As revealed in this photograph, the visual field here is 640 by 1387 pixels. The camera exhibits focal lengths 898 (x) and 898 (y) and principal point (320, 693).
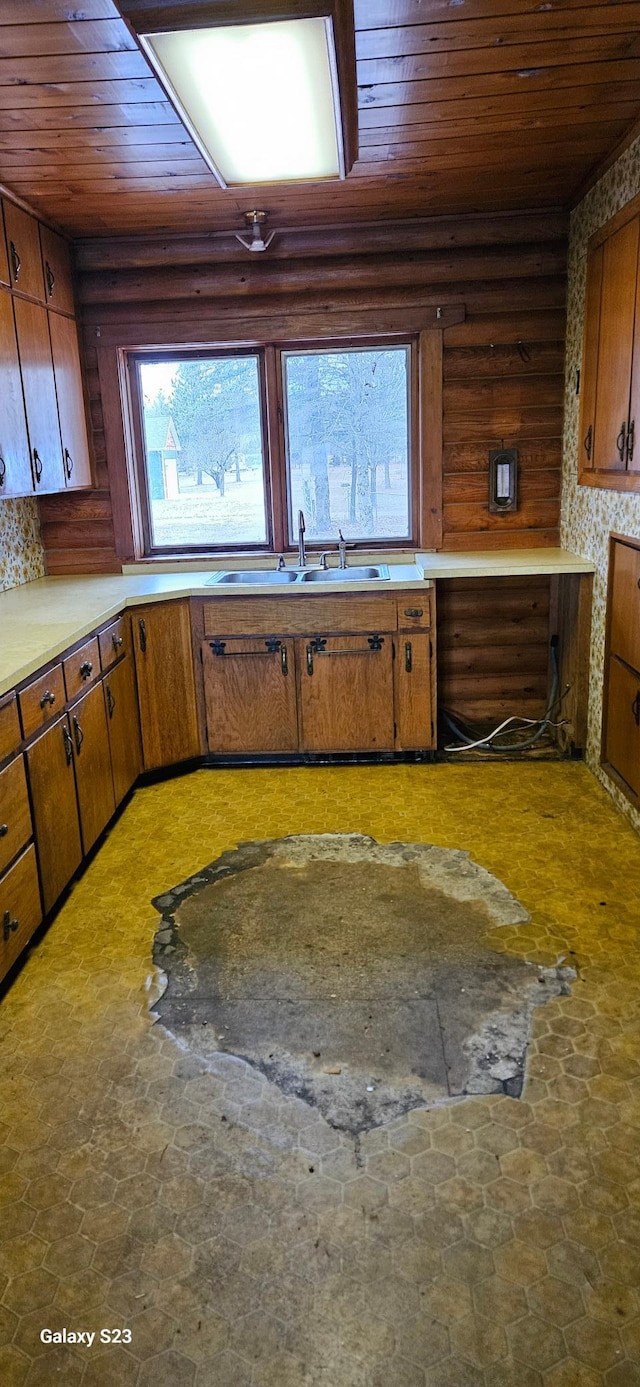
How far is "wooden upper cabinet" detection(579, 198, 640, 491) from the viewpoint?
10.4 ft

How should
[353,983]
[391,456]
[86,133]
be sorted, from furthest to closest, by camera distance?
[391,456]
[86,133]
[353,983]

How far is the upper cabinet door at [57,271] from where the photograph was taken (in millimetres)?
3811

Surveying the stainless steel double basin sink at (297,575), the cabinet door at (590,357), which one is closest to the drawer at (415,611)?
the stainless steel double basin sink at (297,575)

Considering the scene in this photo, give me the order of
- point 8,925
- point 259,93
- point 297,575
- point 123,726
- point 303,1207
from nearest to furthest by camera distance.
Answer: point 303,1207 < point 259,93 < point 8,925 < point 123,726 < point 297,575

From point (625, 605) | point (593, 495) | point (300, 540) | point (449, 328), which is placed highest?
point (449, 328)

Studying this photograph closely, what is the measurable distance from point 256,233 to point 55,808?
2.60 metres

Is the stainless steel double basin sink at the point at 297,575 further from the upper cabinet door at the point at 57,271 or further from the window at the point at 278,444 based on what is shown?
the upper cabinet door at the point at 57,271

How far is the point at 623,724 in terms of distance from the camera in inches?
136

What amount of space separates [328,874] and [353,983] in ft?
2.13

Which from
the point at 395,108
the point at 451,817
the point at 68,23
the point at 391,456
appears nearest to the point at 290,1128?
the point at 451,817

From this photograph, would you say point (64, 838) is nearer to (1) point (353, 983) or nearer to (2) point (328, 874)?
(2) point (328, 874)

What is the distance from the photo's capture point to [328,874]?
3078 millimetres

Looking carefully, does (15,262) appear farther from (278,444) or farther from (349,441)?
(349,441)

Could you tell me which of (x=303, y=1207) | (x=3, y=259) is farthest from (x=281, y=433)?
(x=303, y=1207)
